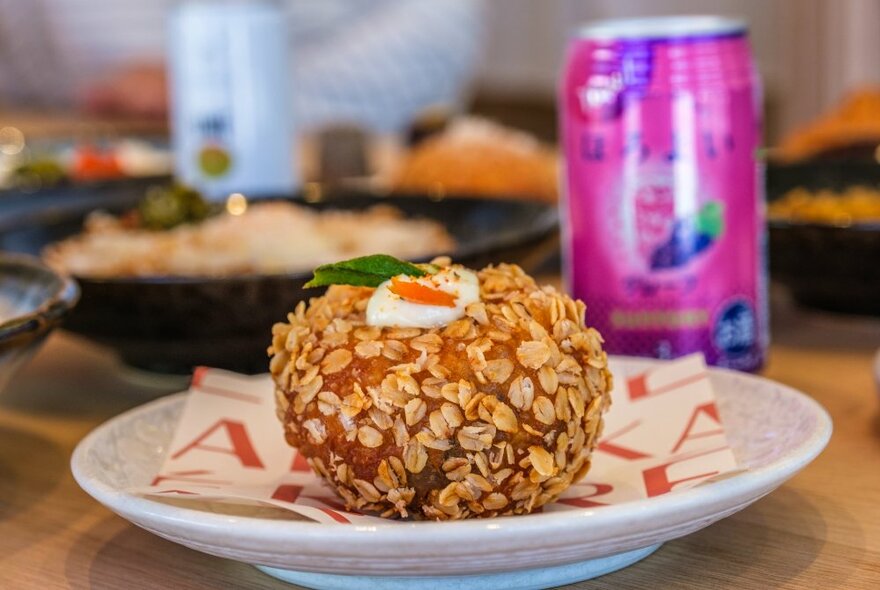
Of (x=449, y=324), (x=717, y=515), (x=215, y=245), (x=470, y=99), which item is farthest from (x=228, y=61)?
(x=470, y=99)

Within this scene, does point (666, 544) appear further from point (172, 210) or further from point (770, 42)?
point (770, 42)

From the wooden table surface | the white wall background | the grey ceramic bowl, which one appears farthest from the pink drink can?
the white wall background

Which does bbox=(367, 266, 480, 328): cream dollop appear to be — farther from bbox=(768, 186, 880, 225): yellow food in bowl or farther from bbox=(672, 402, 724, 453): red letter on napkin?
bbox=(768, 186, 880, 225): yellow food in bowl

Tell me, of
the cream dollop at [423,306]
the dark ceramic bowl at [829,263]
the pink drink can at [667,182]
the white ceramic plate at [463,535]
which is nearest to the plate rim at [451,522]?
the white ceramic plate at [463,535]

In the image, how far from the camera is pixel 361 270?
66 cm

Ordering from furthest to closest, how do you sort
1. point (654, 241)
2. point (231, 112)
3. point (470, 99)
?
1. point (470, 99)
2. point (231, 112)
3. point (654, 241)

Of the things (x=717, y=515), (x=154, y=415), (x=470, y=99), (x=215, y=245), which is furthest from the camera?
(x=470, y=99)

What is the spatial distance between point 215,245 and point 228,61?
576 mm

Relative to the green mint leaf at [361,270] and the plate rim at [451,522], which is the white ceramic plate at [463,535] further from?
A: the green mint leaf at [361,270]

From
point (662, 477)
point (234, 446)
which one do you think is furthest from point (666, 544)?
point (234, 446)

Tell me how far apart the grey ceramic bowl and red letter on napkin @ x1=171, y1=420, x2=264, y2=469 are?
0.13 metres

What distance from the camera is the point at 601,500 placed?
0.69m

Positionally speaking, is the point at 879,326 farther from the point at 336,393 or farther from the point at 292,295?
the point at 336,393

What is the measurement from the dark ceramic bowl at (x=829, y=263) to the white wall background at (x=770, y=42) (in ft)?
9.65
